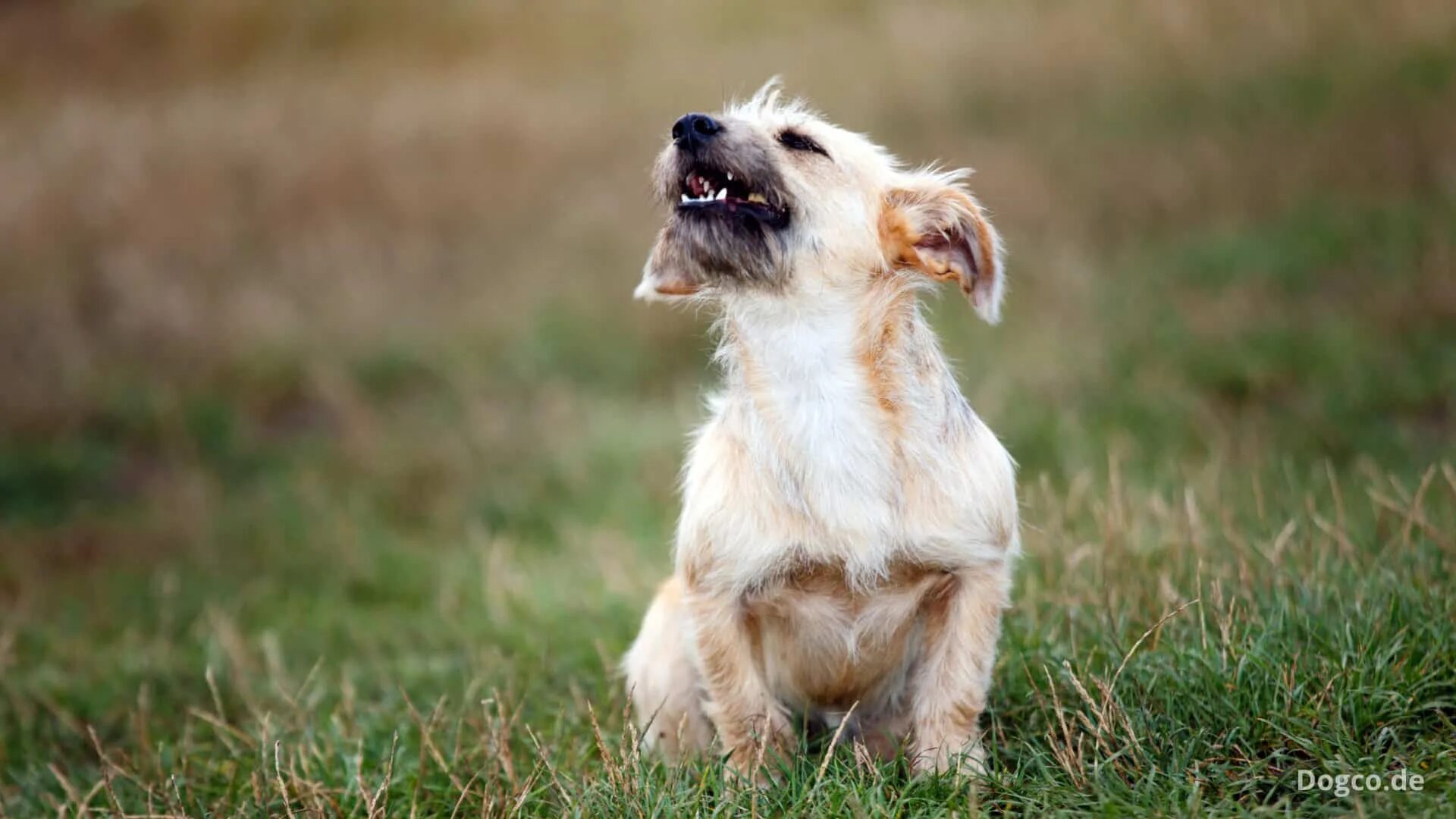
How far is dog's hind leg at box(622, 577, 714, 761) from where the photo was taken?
402 cm

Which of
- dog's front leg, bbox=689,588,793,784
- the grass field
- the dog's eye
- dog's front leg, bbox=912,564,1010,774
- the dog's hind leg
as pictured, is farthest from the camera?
the dog's hind leg

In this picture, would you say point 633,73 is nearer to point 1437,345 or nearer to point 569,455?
point 569,455

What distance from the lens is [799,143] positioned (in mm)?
3893

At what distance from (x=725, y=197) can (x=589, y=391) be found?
6.72 meters

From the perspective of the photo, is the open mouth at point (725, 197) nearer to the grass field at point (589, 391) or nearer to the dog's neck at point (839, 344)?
the dog's neck at point (839, 344)

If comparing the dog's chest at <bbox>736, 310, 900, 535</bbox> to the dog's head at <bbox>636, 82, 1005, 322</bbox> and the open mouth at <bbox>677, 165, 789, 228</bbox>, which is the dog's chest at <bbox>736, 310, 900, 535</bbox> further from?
the open mouth at <bbox>677, 165, 789, 228</bbox>

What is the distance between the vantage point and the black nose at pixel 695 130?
12.2 ft

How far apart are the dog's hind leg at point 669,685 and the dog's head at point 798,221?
1.01 meters

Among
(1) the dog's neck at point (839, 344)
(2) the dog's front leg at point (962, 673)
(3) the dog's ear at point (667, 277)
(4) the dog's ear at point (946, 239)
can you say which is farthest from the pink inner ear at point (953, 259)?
(2) the dog's front leg at point (962, 673)

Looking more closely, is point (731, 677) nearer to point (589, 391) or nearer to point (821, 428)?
point (821, 428)

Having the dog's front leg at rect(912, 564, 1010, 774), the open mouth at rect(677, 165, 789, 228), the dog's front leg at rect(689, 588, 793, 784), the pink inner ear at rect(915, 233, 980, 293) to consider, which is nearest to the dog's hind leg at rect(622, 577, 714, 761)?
the dog's front leg at rect(689, 588, 793, 784)

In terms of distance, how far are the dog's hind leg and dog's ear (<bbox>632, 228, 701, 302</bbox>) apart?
894 mm

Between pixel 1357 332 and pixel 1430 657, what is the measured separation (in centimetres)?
569

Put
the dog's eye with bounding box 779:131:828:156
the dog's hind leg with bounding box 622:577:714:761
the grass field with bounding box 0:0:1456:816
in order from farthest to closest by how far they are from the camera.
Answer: the dog's hind leg with bounding box 622:577:714:761, the dog's eye with bounding box 779:131:828:156, the grass field with bounding box 0:0:1456:816
